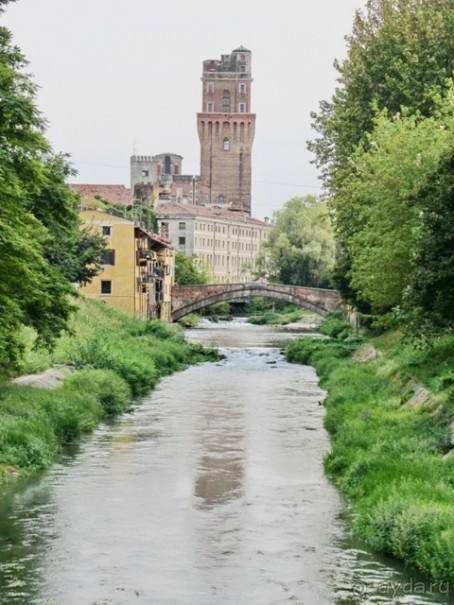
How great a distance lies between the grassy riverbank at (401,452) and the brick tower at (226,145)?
130033 millimetres

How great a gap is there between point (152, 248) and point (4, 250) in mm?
62943

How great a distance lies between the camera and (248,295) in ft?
301

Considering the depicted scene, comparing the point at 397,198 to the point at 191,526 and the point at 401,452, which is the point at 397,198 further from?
the point at 191,526

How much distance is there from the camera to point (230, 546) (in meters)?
18.9

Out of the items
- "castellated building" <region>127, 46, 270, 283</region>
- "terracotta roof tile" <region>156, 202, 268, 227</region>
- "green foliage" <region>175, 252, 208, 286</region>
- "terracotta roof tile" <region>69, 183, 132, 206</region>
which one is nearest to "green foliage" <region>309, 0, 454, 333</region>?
"green foliage" <region>175, 252, 208, 286</region>

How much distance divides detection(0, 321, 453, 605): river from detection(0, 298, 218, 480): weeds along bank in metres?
0.60

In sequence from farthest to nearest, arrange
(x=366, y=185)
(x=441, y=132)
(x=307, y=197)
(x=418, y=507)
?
(x=307, y=197), (x=366, y=185), (x=441, y=132), (x=418, y=507)

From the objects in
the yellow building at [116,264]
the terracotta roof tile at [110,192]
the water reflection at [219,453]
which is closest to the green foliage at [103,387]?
the water reflection at [219,453]

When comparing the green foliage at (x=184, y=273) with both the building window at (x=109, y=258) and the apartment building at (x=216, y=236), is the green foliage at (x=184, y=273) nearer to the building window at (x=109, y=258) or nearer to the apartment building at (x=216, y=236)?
the apartment building at (x=216, y=236)

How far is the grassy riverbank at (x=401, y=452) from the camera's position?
17688mm

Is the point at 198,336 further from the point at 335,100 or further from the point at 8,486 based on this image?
the point at 8,486

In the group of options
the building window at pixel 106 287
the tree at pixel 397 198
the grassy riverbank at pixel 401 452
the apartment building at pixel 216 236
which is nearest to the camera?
the grassy riverbank at pixel 401 452

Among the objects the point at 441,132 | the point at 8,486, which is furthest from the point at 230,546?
the point at 441,132

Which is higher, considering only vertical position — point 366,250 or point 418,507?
point 366,250
